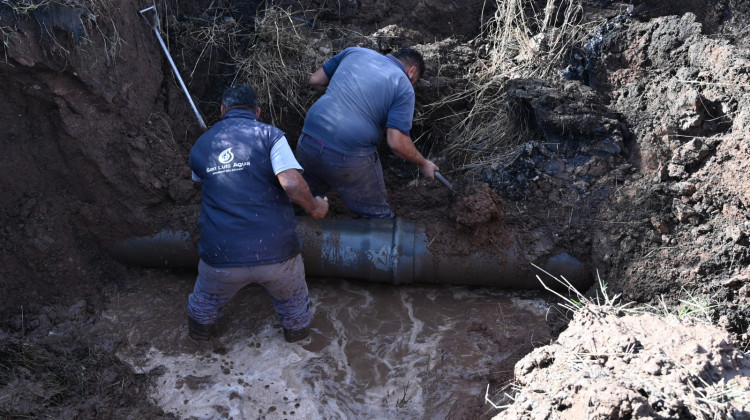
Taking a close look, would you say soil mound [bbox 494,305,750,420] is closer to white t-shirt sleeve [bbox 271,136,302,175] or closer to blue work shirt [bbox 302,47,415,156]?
white t-shirt sleeve [bbox 271,136,302,175]

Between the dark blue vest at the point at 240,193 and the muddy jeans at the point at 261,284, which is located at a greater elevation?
the dark blue vest at the point at 240,193

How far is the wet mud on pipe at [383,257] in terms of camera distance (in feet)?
14.4

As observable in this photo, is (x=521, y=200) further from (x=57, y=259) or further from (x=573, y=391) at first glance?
(x=57, y=259)

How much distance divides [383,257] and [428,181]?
0.89 metres

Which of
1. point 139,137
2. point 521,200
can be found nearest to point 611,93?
point 521,200

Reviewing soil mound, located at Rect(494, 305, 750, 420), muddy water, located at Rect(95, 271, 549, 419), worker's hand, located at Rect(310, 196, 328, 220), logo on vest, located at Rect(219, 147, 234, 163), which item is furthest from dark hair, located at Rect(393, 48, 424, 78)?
soil mound, located at Rect(494, 305, 750, 420)

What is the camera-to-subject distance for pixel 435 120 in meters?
5.54

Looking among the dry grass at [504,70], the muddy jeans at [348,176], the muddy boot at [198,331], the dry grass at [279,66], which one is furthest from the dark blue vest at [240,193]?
the dry grass at [504,70]

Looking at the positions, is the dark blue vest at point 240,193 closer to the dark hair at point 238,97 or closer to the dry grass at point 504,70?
the dark hair at point 238,97

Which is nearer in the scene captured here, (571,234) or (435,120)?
(571,234)

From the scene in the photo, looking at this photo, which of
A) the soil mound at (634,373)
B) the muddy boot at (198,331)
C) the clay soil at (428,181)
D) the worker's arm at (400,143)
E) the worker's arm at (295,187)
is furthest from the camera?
the worker's arm at (400,143)

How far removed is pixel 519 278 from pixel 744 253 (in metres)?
1.41

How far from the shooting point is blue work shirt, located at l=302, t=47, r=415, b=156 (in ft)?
14.0

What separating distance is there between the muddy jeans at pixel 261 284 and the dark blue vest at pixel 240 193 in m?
0.07
